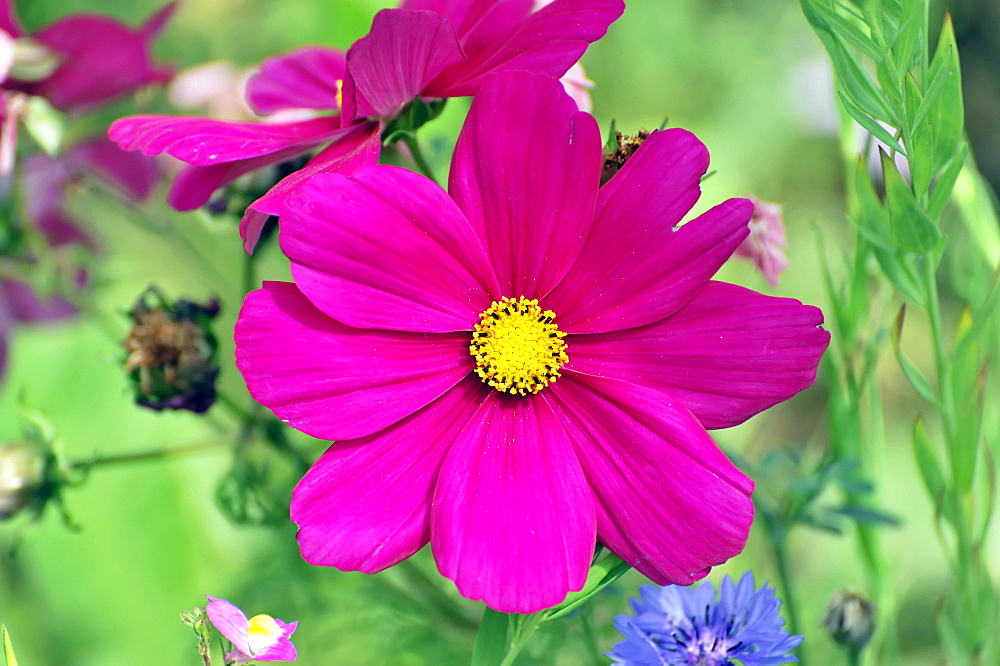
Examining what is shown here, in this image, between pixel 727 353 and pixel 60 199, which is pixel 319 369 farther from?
pixel 60 199

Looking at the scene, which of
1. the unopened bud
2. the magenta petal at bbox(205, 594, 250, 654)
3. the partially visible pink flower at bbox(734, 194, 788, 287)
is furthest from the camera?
the unopened bud

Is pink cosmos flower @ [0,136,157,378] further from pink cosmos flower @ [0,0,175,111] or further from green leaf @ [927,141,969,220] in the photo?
green leaf @ [927,141,969,220]

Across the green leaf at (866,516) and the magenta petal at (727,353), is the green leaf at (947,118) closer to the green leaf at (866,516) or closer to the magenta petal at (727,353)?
the magenta petal at (727,353)

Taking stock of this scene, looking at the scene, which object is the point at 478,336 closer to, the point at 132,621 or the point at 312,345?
the point at 312,345

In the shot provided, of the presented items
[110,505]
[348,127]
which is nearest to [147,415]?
[110,505]

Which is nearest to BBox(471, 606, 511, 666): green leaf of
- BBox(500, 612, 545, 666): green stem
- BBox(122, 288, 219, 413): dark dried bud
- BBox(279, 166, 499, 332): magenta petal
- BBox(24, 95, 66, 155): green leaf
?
BBox(500, 612, 545, 666): green stem

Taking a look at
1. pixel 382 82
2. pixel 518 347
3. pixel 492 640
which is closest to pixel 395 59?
pixel 382 82
